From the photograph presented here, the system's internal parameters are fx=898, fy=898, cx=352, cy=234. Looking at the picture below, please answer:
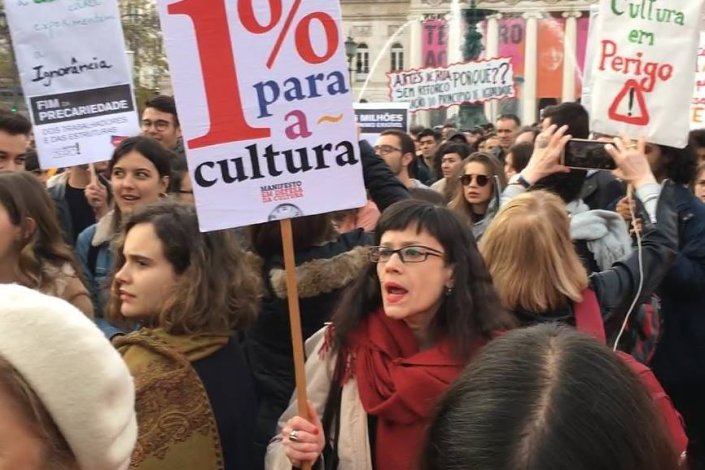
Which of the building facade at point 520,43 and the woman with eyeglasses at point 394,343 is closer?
the woman with eyeglasses at point 394,343

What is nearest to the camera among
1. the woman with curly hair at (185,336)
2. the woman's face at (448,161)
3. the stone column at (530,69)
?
the woman with curly hair at (185,336)

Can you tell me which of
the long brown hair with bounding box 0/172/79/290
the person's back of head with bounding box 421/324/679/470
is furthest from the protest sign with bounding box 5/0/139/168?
the person's back of head with bounding box 421/324/679/470

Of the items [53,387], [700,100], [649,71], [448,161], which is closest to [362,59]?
[448,161]

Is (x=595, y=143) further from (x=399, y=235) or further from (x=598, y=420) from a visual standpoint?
(x=598, y=420)

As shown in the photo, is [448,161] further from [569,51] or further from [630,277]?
[569,51]

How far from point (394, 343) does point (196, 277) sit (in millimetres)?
634

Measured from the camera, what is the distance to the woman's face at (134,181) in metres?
4.46

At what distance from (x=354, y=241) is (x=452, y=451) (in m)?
2.39

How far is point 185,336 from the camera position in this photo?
2.62 metres

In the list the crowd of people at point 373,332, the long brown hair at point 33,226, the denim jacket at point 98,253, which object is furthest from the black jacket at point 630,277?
the denim jacket at point 98,253

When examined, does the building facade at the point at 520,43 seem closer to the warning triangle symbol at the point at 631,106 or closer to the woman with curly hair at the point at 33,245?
the warning triangle symbol at the point at 631,106

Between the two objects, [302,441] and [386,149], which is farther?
[386,149]

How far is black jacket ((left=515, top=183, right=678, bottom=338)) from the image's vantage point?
297 cm

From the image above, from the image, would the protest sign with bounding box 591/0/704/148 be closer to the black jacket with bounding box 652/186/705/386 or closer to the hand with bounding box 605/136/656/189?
the black jacket with bounding box 652/186/705/386
